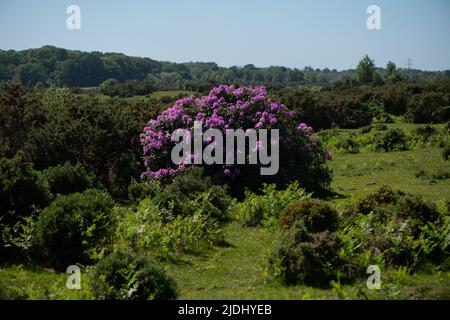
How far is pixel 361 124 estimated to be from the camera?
1767 inches

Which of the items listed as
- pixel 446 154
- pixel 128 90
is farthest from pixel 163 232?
pixel 128 90

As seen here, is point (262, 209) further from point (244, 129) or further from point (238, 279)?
point (244, 129)

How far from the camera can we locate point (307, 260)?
975cm

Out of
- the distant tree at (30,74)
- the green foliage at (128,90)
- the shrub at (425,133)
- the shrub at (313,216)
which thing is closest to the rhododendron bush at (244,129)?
the shrub at (313,216)

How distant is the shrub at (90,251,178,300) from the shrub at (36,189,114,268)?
7.51 ft

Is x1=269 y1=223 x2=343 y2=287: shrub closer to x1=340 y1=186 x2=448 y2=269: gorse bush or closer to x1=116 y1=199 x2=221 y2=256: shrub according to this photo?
x1=340 y1=186 x2=448 y2=269: gorse bush

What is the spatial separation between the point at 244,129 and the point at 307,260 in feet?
31.9

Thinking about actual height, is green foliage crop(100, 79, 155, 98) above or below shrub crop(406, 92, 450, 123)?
above

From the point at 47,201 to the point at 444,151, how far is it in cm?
1992

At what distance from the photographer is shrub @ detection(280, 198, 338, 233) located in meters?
12.1

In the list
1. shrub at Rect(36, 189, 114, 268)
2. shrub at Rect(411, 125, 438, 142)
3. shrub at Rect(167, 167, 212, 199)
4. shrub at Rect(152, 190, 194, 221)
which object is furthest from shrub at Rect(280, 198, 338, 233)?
shrub at Rect(411, 125, 438, 142)

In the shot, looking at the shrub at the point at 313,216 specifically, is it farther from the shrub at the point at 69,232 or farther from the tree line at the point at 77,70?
the tree line at the point at 77,70

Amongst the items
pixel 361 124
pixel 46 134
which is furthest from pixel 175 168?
pixel 361 124

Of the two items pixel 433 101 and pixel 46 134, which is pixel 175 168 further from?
pixel 433 101
